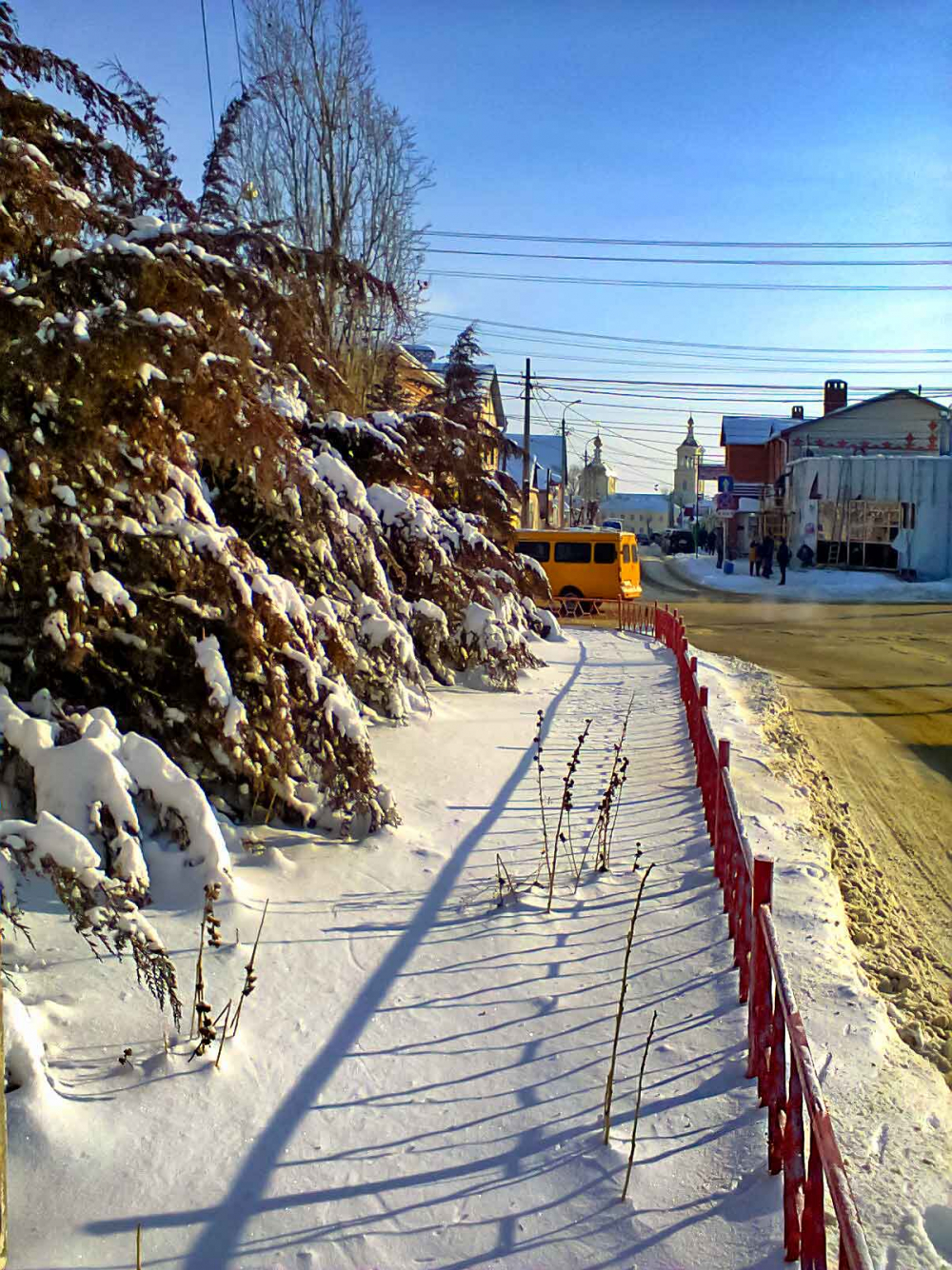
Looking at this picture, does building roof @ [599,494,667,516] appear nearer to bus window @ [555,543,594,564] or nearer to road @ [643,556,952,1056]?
bus window @ [555,543,594,564]

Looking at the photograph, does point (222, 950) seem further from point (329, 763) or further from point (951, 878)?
point (951, 878)

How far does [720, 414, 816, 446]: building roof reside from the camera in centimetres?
5244

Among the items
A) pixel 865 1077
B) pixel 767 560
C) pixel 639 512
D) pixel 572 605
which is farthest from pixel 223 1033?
pixel 639 512

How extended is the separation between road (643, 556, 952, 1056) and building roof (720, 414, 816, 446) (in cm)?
2809

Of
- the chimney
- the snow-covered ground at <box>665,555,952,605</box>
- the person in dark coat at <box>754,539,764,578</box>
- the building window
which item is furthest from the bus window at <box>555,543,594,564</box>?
the chimney

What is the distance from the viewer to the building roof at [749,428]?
52.4 meters

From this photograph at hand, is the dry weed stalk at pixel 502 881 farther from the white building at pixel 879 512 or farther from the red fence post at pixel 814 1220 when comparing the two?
the white building at pixel 879 512

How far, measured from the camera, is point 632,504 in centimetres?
13350

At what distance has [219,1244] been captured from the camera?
8.70 feet

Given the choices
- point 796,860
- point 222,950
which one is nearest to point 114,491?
point 222,950

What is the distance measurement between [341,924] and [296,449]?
2931 millimetres

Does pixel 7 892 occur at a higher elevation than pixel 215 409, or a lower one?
lower

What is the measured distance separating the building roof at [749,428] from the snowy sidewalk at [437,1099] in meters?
49.8

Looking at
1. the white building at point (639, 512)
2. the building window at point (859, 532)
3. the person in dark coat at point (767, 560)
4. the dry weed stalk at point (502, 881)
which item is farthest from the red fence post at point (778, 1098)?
the white building at point (639, 512)
